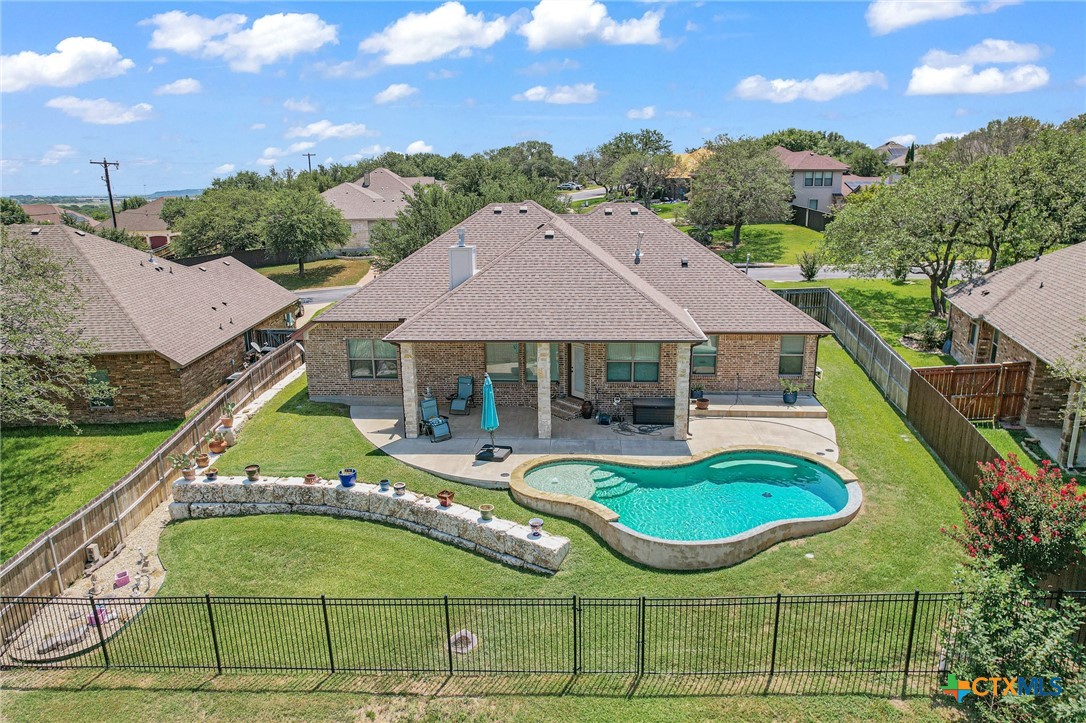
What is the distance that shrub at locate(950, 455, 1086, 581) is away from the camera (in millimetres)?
10172

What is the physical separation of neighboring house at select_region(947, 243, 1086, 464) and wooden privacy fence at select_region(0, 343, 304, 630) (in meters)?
22.7

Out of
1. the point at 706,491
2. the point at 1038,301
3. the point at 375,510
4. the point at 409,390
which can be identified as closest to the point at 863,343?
the point at 1038,301

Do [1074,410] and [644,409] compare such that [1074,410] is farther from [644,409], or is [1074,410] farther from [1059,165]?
[1059,165]

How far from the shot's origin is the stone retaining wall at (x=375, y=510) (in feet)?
45.8

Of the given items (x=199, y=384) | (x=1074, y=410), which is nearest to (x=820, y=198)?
(x=1074, y=410)

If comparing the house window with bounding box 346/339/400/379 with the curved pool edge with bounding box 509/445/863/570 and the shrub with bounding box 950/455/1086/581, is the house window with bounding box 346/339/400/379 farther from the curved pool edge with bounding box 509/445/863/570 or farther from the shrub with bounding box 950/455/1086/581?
the shrub with bounding box 950/455/1086/581

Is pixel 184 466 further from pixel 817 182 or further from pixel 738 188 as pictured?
pixel 817 182

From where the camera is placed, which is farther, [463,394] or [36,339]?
[463,394]

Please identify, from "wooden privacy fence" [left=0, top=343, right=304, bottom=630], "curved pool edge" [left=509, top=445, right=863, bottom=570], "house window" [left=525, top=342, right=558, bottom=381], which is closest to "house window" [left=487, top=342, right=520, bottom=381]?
"house window" [left=525, top=342, right=558, bottom=381]

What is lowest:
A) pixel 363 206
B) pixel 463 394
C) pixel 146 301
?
pixel 463 394

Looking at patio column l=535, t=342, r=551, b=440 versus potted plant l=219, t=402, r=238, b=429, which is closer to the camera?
patio column l=535, t=342, r=551, b=440

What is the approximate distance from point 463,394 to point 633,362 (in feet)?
18.1

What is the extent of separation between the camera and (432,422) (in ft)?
63.4

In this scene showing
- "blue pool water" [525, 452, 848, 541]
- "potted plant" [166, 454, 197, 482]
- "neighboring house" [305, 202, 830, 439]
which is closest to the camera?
"blue pool water" [525, 452, 848, 541]
